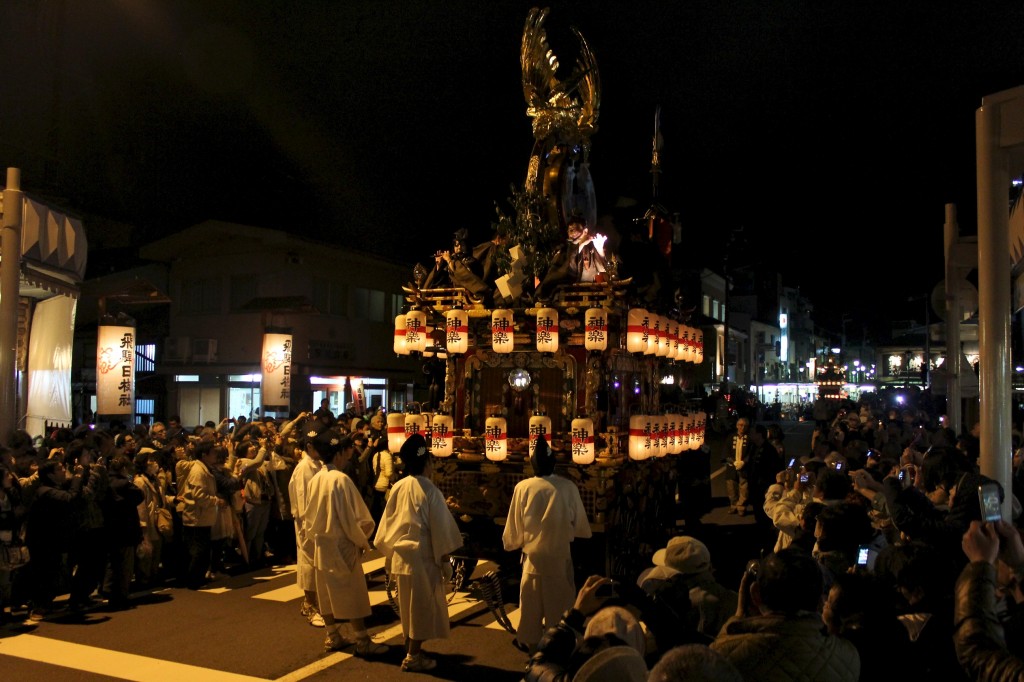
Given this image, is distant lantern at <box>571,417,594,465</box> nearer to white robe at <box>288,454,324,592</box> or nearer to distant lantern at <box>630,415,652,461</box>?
distant lantern at <box>630,415,652,461</box>

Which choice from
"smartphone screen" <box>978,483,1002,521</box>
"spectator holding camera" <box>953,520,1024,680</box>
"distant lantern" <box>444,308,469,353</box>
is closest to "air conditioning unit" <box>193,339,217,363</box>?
"distant lantern" <box>444,308,469,353</box>

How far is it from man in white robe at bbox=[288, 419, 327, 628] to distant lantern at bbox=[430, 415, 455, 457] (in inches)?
89.8

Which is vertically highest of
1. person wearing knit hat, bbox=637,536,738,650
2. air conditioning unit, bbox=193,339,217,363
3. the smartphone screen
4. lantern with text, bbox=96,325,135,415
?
air conditioning unit, bbox=193,339,217,363

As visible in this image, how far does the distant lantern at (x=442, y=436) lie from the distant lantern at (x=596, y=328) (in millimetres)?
2213

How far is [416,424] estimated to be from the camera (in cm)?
1038

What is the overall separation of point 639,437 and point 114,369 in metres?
9.63

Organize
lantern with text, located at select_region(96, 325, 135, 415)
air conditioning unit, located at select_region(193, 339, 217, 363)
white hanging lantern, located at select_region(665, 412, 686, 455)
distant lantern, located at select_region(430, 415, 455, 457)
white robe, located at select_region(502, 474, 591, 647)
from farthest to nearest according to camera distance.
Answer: air conditioning unit, located at select_region(193, 339, 217, 363), lantern with text, located at select_region(96, 325, 135, 415), white hanging lantern, located at select_region(665, 412, 686, 455), distant lantern, located at select_region(430, 415, 455, 457), white robe, located at select_region(502, 474, 591, 647)

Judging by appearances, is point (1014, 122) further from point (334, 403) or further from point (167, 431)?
point (334, 403)

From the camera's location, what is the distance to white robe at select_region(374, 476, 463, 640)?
22.1 ft

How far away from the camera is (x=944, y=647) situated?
3.23m

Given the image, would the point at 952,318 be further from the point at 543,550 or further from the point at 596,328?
the point at 543,550

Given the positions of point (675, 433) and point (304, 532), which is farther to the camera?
point (675, 433)

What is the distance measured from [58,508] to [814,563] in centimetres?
820

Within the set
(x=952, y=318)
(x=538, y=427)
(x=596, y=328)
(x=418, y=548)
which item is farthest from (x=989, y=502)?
(x=952, y=318)
